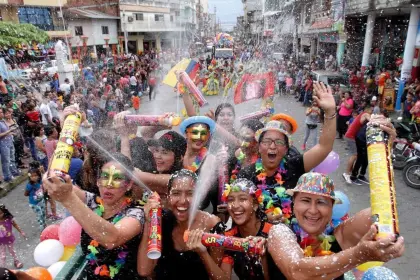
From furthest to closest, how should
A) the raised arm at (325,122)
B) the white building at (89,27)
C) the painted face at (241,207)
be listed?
the white building at (89,27) < the raised arm at (325,122) < the painted face at (241,207)

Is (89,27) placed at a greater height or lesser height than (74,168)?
greater

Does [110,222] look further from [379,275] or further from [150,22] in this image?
[150,22]

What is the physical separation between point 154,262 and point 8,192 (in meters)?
6.35

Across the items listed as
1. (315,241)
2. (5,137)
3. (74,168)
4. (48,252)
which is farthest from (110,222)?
(5,137)

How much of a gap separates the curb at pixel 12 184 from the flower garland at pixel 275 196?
6.30 meters

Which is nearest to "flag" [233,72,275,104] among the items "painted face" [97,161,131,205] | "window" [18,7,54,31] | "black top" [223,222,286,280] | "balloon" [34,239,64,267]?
"black top" [223,222,286,280]

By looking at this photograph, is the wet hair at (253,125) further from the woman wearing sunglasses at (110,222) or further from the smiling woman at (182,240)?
the woman wearing sunglasses at (110,222)

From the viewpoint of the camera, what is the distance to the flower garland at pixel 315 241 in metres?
2.02

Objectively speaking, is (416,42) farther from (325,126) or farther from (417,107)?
(325,126)

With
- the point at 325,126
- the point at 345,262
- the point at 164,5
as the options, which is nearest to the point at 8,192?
the point at 325,126

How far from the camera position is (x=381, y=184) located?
1.65m

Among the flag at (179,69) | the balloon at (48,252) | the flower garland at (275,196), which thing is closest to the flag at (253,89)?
the flag at (179,69)

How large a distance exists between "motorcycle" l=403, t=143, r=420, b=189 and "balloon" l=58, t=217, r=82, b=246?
6386mm

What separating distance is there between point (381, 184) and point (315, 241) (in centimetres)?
61
